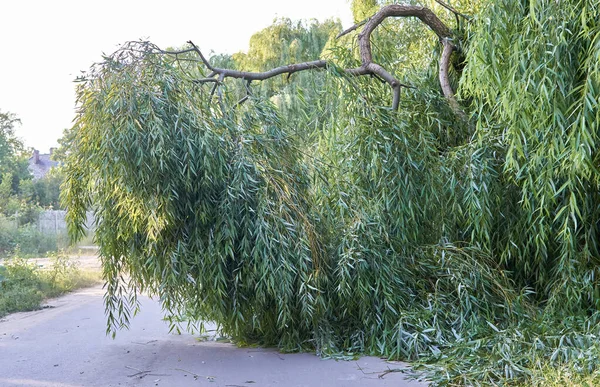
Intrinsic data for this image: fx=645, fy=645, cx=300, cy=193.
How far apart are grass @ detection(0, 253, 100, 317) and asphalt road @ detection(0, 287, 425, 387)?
4.52 feet

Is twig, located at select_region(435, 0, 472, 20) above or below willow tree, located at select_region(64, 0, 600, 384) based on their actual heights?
above

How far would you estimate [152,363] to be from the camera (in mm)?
5633

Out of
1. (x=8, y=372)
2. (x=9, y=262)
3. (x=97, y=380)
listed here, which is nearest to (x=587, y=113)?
(x=97, y=380)

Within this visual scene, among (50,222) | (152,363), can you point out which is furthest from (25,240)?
(152,363)

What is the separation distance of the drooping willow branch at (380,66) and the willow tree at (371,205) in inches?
3.4

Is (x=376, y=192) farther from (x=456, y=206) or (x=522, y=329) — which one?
(x=522, y=329)

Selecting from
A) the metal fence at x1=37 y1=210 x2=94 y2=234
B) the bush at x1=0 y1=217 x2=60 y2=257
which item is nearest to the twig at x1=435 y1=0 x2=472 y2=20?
the bush at x1=0 y1=217 x2=60 y2=257

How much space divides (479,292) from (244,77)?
10.3 feet

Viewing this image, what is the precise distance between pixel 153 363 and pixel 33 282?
204 inches

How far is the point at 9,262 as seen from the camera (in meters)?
10.5

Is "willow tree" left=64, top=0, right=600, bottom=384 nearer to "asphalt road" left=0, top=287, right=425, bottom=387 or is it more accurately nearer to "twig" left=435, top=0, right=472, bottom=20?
"asphalt road" left=0, top=287, right=425, bottom=387

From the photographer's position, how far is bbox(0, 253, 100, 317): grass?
888 centimetres

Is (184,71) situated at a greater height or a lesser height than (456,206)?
greater

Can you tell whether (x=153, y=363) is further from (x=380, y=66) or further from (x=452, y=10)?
(x=452, y=10)
